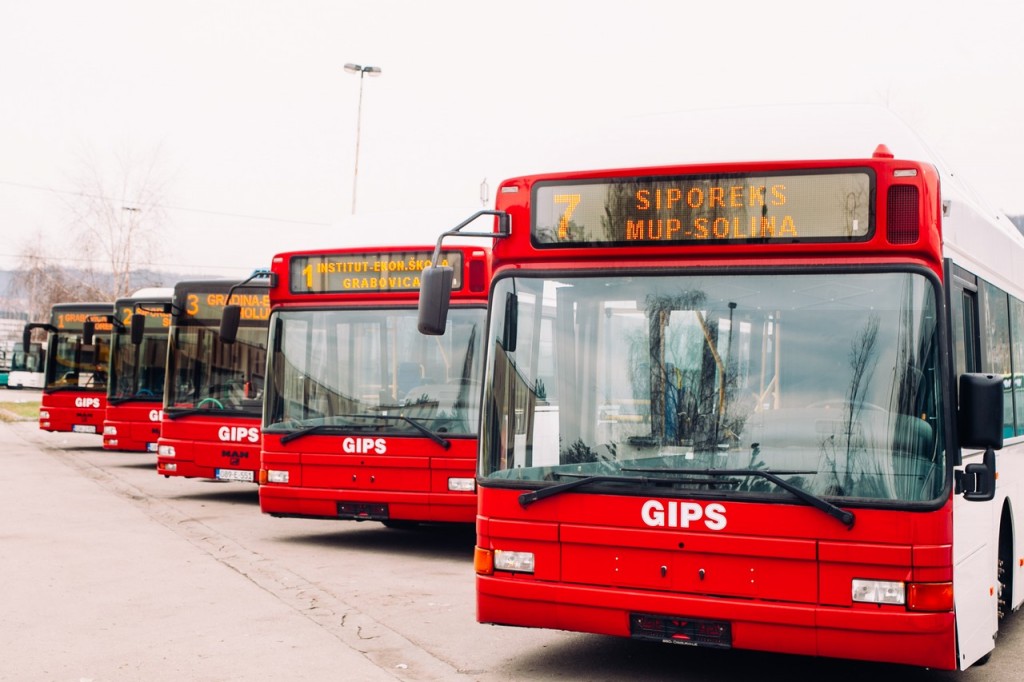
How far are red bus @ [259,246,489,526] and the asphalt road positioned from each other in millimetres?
602

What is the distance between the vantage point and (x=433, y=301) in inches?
265

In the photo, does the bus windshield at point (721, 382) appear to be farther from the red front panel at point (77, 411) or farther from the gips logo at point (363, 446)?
the red front panel at point (77, 411)

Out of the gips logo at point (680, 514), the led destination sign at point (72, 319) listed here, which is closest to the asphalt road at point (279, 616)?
the gips logo at point (680, 514)

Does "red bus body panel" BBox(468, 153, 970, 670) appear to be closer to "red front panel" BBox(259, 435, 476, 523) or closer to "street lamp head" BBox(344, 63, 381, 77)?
"red front panel" BBox(259, 435, 476, 523)

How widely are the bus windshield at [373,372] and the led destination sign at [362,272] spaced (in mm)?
219

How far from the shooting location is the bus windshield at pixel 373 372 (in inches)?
462

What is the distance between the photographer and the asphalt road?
23.8ft

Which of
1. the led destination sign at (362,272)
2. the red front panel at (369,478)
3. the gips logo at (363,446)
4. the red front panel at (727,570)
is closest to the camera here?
the red front panel at (727,570)

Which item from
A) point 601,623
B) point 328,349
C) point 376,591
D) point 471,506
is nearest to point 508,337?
point 601,623

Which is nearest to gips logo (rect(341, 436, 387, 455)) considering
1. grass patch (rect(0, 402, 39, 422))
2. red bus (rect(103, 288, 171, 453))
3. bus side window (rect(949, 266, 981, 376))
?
bus side window (rect(949, 266, 981, 376))

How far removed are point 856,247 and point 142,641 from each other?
478 cm

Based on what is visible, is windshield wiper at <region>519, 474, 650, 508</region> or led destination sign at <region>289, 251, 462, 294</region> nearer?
windshield wiper at <region>519, 474, 650, 508</region>

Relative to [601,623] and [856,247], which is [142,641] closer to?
[601,623]

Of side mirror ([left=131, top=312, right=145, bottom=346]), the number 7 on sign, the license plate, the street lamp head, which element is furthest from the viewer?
the street lamp head
